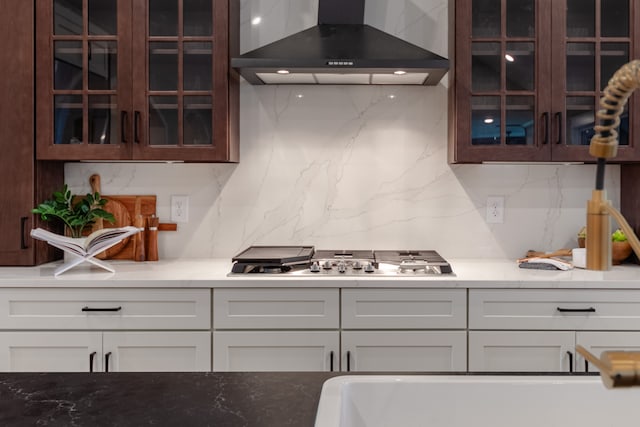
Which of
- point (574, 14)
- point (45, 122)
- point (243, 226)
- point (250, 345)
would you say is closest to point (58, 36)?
point (45, 122)

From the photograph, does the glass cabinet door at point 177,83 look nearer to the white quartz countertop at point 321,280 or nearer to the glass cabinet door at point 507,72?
the white quartz countertop at point 321,280

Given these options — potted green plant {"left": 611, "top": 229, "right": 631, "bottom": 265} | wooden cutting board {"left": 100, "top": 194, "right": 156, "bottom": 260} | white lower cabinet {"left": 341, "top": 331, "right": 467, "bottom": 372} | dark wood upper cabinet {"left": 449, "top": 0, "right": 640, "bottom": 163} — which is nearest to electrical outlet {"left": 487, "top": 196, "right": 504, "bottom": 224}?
dark wood upper cabinet {"left": 449, "top": 0, "right": 640, "bottom": 163}

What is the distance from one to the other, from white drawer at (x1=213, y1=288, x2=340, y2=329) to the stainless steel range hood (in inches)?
36.9

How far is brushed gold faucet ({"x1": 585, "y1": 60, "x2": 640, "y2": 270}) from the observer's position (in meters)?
0.61

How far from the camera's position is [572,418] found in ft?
3.22

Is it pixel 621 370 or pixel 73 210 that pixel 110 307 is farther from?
pixel 621 370

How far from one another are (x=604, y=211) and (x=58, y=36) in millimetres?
2518

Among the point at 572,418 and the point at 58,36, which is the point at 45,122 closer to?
the point at 58,36

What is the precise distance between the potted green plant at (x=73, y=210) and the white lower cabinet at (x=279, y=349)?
918 millimetres

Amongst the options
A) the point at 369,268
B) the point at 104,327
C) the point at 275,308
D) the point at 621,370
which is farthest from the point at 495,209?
the point at 621,370

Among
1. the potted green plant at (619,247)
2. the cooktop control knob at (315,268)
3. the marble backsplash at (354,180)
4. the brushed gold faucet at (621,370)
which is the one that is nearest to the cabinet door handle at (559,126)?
the marble backsplash at (354,180)

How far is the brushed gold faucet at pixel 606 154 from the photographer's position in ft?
1.99

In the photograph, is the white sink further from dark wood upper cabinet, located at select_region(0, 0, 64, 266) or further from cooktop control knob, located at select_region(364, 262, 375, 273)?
dark wood upper cabinet, located at select_region(0, 0, 64, 266)

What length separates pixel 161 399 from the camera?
95 cm
